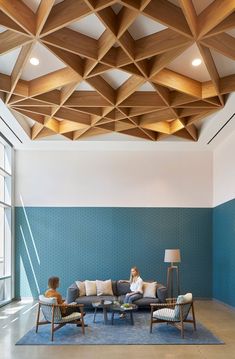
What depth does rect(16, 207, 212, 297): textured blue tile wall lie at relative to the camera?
9.48 m

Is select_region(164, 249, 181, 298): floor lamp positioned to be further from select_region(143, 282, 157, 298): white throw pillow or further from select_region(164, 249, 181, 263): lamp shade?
select_region(143, 282, 157, 298): white throw pillow

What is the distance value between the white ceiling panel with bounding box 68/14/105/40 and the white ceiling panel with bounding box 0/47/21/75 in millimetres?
1102

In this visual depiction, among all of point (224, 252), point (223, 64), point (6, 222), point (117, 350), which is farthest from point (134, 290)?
point (223, 64)

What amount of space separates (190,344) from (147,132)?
4870 mm

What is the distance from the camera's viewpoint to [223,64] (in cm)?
554

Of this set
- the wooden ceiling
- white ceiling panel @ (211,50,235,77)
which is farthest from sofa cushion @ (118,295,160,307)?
white ceiling panel @ (211,50,235,77)

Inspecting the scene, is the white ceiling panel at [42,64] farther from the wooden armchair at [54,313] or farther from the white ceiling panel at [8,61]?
the wooden armchair at [54,313]

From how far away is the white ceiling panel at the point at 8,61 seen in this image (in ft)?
17.4

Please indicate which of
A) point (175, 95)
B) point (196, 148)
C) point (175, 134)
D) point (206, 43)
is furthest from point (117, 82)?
point (196, 148)

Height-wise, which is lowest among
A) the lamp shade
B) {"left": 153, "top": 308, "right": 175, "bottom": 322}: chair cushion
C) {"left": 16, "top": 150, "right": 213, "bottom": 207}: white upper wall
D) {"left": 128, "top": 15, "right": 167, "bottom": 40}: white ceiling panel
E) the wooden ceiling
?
{"left": 153, "top": 308, "right": 175, "bottom": 322}: chair cushion

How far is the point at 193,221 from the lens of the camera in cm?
977

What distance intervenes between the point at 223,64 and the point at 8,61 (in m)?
3.41

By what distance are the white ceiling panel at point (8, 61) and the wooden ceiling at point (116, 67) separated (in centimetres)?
9

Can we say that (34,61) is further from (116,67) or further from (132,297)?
(132,297)
